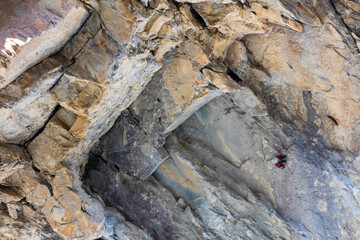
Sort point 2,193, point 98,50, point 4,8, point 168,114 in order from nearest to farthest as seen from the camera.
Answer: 1. point 4,8
2. point 98,50
3. point 2,193
4. point 168,114

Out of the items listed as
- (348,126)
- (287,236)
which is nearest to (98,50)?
(348,126)

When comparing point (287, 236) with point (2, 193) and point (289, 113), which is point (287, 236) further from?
point (2, 193)

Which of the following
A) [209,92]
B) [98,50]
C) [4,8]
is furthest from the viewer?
[209,92]

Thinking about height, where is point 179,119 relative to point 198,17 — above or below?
below

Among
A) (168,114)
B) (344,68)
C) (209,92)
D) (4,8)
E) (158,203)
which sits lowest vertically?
(158,203)

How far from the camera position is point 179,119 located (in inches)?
400

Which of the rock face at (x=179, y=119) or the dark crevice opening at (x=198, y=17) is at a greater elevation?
the dark crevice opening at (x=198, y=17)

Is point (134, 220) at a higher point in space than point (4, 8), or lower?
lower

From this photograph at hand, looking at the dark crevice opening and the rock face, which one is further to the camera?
the dark crevice opening

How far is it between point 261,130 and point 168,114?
3.55 m

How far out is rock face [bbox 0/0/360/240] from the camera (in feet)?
23.2

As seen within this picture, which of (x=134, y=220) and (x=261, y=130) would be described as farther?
(x=261, y=130)

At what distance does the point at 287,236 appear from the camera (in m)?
10.0

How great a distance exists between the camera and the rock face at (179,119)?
7066 millimetres
